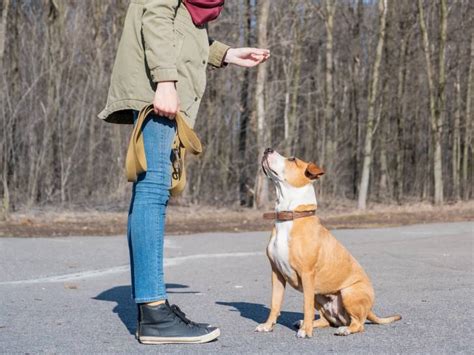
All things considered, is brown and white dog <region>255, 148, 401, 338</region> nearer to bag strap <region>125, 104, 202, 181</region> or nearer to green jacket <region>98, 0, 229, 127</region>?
green jacket <region>98, 0, 229, 127</region>

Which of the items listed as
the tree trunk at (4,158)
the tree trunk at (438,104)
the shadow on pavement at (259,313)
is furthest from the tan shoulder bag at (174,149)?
the tree trunk at (438,104)

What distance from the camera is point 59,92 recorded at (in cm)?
1930

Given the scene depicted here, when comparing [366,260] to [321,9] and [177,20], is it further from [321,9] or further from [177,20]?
[321,9]

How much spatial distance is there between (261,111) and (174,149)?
689 inches

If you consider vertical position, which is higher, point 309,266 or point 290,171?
point 290,171

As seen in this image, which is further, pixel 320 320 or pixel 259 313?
pixel 259 313

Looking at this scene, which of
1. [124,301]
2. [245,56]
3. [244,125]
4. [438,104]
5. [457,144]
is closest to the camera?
[245,56]

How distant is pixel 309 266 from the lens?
4699mm

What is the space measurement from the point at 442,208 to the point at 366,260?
13791 millimetres

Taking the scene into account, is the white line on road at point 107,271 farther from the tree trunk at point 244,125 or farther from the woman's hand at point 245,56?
the tree trunk at point 244,125

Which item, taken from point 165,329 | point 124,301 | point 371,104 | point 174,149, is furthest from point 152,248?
point 371,104

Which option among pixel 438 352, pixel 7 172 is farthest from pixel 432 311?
pixel 7 172

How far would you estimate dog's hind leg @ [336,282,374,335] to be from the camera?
15.7 feet

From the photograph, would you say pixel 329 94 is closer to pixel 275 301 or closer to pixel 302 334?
pixel 275 301
